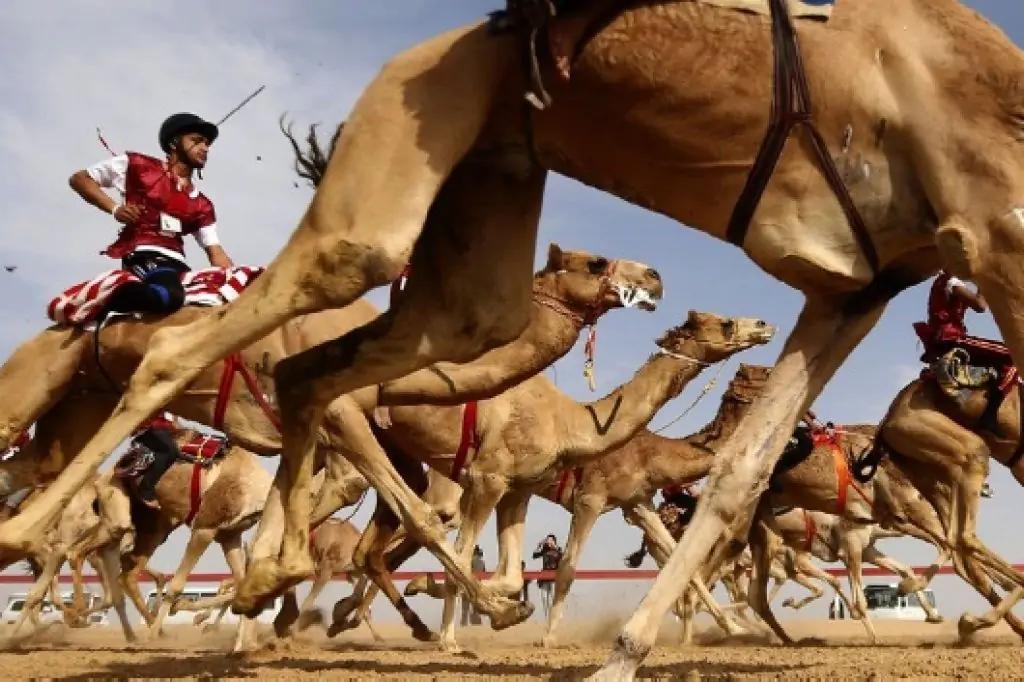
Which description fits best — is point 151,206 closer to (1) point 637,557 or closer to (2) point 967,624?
(2) point 967,624

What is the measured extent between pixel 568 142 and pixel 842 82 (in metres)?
1.00

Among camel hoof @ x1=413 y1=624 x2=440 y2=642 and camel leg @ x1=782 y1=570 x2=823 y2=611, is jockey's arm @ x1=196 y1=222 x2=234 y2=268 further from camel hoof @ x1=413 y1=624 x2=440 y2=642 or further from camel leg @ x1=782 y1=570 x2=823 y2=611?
camel leg @ x1=782 y1=570 x2=823 y2=611

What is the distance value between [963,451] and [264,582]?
7369 millimetres

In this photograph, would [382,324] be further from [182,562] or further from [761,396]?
[182,562]

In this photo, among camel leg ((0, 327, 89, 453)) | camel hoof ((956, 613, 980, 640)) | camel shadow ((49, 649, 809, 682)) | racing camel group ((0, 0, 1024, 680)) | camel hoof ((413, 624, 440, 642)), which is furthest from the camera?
camel hoof ((413, 624, 440, 642))

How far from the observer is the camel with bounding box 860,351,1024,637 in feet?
31.8

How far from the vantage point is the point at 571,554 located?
13469 millimetres

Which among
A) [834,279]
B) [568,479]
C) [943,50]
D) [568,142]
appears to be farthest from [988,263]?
[568,479]

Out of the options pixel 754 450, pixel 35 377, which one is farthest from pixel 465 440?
pixel 754 450

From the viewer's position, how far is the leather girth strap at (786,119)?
159 inches

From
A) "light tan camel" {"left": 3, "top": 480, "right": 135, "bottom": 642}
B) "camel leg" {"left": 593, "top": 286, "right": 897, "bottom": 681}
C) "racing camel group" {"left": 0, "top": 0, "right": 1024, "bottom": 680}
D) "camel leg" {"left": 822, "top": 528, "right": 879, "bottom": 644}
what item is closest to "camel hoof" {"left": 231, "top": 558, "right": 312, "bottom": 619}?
"racing camel group" {"left": 0, "top": 0, "right": 1024, "bottom": 680}

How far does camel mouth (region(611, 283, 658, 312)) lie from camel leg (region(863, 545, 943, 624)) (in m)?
9.50

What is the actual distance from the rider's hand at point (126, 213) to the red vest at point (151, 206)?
0.30ft

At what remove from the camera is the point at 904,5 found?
423 cm
